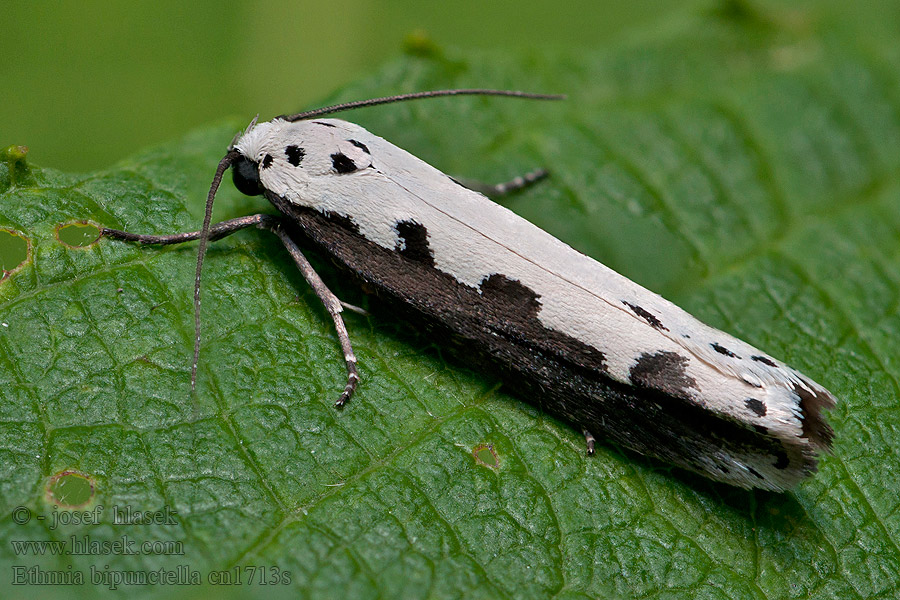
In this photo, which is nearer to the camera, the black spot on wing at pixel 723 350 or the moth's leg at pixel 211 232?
the black spot on wing at pixel 723 350

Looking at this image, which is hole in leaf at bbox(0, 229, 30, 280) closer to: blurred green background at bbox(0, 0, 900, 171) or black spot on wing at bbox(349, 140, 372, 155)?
black spot on wing at bbox(349, 140, 372, 155)

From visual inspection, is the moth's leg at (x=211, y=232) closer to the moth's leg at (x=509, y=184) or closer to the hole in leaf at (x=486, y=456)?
the moth's leg at (x=509, y=184)

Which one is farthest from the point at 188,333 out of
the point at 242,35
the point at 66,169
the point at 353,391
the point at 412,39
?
the point at 242,35

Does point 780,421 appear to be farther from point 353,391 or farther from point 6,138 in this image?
point 6,138

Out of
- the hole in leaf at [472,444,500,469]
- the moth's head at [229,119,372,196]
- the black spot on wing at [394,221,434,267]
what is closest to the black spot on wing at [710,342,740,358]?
the hole in leaf at [472,444,500,469]

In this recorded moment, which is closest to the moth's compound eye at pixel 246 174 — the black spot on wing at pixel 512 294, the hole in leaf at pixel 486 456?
the black spot on wing at pixel 512 294

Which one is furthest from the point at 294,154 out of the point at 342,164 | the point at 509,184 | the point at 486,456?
the point at 486,456

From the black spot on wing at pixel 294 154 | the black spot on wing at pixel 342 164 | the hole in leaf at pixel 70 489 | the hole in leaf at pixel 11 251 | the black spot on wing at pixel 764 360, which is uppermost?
the black spot on wing at pixel 342 164
